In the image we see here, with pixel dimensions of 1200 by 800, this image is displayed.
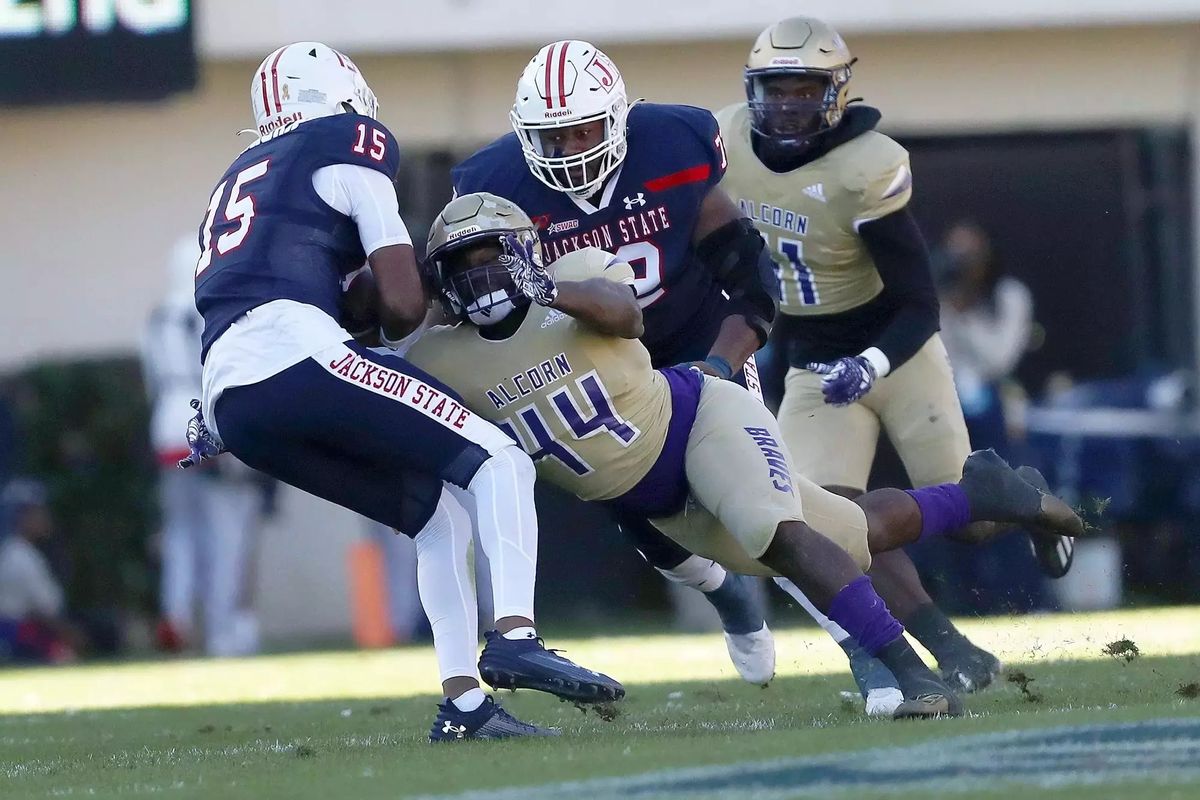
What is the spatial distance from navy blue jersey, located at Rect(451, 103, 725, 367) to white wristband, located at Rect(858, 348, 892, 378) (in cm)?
58

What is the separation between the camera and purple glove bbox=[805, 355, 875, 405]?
5.96m

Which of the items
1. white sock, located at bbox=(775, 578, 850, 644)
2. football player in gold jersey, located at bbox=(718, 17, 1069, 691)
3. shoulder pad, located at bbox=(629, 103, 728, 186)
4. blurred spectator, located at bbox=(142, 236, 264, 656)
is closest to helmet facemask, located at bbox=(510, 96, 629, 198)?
shoulder pad, located at bbox=(629, 103, 728, 186)

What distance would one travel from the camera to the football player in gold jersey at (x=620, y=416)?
492 centimetres

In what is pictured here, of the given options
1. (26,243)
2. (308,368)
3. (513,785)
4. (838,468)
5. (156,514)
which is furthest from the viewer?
(26,243)

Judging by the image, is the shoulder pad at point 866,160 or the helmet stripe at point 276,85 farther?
the shoulder pad at point 866,160

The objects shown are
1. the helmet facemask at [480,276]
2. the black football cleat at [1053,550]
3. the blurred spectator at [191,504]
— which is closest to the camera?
the helmet facemask at [480,276]

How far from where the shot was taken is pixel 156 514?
11.1 meters

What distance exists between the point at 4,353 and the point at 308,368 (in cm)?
746

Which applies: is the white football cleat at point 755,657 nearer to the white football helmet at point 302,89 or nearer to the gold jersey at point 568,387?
the gold jersey at point 568,387

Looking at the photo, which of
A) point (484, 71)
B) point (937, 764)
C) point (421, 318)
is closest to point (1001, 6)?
point (484, 71)

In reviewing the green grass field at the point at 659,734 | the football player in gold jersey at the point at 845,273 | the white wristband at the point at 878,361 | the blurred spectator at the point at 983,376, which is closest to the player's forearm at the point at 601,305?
Result: the green grass field at the point at 659,734

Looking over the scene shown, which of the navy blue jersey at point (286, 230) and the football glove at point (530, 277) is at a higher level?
the navy blue jersey at point (286, 230)

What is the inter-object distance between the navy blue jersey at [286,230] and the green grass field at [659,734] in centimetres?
117

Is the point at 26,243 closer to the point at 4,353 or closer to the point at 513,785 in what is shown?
the point at 4,353
